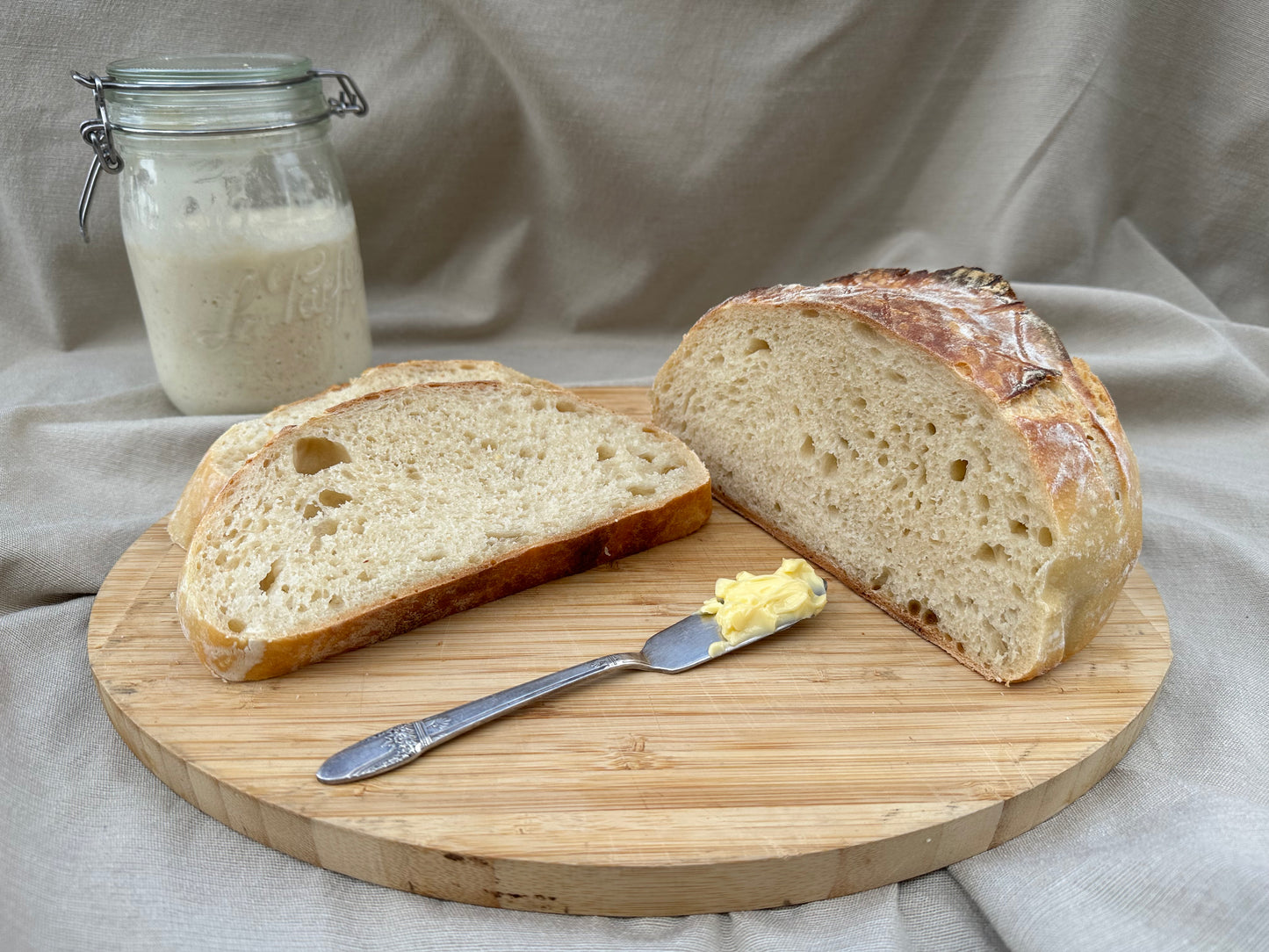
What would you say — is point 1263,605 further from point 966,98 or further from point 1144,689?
point 966,98

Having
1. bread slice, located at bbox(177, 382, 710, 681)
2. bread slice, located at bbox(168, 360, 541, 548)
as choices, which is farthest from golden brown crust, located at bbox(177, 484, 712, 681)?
bread slice, located at bbox(168, 360, 541, 548)

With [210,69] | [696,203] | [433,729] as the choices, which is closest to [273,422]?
[210,69]

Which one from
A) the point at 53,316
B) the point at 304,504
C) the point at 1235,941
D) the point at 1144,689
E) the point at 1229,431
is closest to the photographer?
the point at 1235,941

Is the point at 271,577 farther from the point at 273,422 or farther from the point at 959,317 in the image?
the point at 959,317

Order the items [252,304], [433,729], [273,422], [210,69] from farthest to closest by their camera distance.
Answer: [252,304] < [210,69] < [273,422] < [433,729]

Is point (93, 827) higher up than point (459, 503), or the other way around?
point (459, 503)

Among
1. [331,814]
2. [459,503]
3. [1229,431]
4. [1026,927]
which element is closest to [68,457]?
[459,503]

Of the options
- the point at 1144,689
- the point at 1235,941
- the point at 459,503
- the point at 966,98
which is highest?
the point at 966,98
